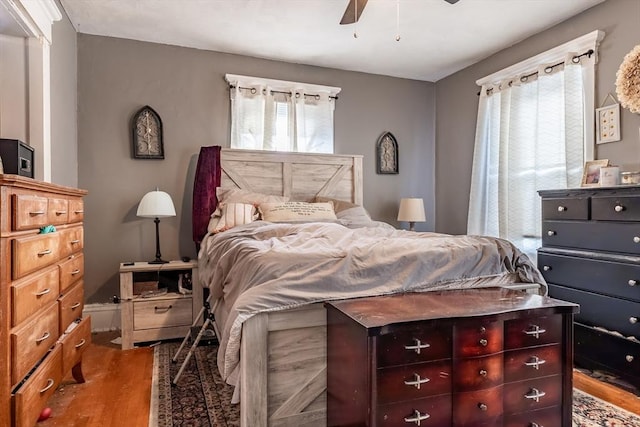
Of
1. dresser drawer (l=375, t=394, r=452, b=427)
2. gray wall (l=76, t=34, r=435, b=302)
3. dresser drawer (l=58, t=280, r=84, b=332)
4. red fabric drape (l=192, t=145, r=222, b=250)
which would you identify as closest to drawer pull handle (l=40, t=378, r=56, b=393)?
dresser drawer (l=58, t=280, r=84, b=332)

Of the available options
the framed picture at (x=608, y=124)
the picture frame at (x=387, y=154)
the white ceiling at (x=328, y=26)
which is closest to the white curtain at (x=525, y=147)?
the framed picture at (x=608, y=124)

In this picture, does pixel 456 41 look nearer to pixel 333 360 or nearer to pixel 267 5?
pixel 267 5

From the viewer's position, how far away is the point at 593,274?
8.02ft

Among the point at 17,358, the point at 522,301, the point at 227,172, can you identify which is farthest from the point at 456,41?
the point at 17,358

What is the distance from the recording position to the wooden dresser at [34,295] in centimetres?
136

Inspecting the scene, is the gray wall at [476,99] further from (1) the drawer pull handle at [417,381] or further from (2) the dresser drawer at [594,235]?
(1) the drawer pull handle at [417,381]

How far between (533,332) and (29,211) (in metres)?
2.07

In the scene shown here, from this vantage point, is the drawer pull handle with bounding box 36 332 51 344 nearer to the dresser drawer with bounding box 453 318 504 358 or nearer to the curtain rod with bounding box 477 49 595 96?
the dresser drawer with bounding box 453 318 504 358

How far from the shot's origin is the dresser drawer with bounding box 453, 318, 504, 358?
61.0 inches

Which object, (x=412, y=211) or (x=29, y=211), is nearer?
(x=29, y=211)

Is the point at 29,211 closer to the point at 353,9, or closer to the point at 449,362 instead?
the point at 449,362

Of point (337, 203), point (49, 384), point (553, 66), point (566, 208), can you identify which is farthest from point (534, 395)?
point (553, 66)

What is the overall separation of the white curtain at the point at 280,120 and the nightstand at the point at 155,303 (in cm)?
137

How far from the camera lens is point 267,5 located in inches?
117
